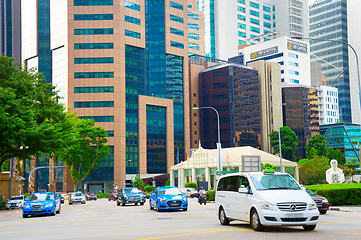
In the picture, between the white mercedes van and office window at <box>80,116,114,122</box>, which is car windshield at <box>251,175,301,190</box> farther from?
office window at <box>80,116,114,122</box>

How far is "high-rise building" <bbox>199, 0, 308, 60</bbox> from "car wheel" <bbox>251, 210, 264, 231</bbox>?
149 m

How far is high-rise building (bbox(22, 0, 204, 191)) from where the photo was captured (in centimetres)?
9644

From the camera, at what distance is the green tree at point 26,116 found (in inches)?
1388

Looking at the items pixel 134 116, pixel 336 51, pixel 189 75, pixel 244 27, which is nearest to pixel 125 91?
pixel 134 116

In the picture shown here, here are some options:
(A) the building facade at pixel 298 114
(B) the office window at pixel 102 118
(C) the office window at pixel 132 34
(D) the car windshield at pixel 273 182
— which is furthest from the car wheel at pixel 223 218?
(A) the building facade at pixel 298 114

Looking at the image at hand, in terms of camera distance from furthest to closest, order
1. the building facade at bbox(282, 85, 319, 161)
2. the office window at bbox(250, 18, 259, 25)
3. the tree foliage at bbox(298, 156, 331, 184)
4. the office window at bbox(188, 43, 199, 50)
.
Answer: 1. the office window at bbox(250, 18, 259, 25)
2. the office window at bbox(188, 43, 199, 50)
3. the building facade at bbox(282, 85, 319, 161)
4. the tree foliage at bbox(298, 156, 331, 184)

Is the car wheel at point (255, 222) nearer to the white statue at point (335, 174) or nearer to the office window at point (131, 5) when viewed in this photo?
the white statue at point (335, 174)

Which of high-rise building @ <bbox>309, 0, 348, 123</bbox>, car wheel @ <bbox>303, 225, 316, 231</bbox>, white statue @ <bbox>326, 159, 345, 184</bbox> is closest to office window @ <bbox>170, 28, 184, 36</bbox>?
white statue @ <bbox>326, 159, 345, 184</bbox>

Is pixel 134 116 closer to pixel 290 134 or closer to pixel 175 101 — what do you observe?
pixel 175 101

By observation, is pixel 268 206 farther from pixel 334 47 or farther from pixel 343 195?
pixel 334 47

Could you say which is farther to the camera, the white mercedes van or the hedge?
the hedge

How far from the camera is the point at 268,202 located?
13.3 metres

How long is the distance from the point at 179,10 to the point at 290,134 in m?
42.4

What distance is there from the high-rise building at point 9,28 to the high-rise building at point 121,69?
168 feet
